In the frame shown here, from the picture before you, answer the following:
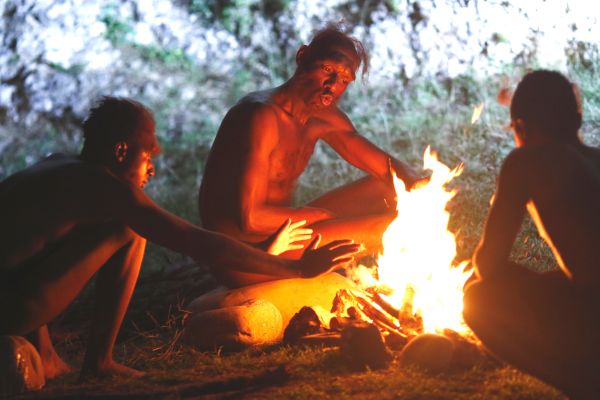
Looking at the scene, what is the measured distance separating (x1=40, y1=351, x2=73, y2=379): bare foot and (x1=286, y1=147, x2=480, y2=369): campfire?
132cm

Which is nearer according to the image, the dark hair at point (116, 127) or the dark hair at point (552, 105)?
the dark hair at point (552, 105)

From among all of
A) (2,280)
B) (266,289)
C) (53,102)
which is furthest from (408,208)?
(53,102)

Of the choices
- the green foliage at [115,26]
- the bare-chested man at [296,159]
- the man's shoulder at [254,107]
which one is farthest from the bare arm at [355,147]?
the green foliage at [115,26]

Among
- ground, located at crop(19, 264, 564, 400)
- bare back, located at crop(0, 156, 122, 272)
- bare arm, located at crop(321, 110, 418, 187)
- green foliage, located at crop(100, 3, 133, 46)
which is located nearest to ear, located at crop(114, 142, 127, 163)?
bare back, located at crop(0, 156, 122, 272)

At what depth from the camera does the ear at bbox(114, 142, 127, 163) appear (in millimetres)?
3920

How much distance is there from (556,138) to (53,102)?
876 cm

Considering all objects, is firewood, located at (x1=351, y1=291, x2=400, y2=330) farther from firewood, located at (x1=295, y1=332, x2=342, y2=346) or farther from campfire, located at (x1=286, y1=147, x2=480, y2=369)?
firewood, located at (x1=295, y1=332, x2=342, y2=346)

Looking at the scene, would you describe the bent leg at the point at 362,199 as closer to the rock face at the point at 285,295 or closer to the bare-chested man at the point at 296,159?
the bare-chested man at the point at 296,159

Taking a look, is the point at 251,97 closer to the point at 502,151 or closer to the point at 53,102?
the point at 502,151

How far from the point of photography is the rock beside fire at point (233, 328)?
15.2 ft

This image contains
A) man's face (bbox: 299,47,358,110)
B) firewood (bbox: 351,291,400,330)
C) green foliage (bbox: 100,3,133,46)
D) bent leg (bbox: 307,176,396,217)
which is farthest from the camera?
green foliage (bbox: 100,3,133,46)

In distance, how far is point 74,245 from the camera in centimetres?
380

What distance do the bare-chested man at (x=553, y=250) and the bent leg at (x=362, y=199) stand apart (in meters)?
2.49

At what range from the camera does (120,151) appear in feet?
12.9
